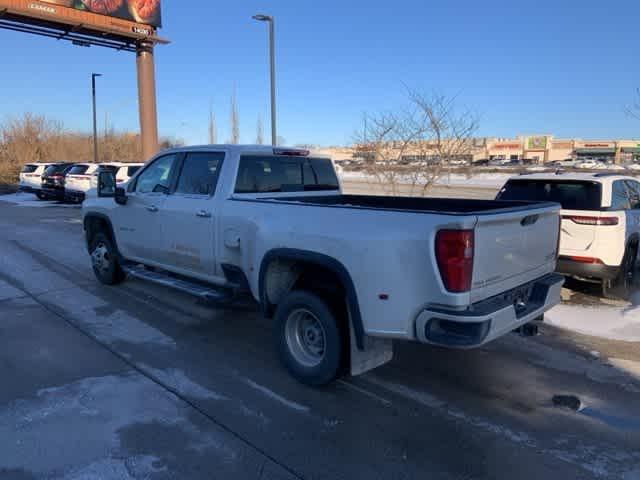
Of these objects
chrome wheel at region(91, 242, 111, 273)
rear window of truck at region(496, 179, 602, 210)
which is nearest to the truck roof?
chrome wheel at region(91, 242, 111, 273)

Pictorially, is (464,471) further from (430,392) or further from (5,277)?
(5,277)

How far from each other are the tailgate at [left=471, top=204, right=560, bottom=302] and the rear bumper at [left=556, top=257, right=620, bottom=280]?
2.38m

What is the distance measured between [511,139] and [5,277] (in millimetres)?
115553

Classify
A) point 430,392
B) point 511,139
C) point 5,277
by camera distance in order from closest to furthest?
point 430,392 → point 5,277 → point 511,139

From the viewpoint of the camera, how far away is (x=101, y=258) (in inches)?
287

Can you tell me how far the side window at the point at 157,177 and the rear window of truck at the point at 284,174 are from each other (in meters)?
1.17

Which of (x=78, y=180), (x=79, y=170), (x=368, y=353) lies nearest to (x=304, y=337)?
(x=368, y=353)

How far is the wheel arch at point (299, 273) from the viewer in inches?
142

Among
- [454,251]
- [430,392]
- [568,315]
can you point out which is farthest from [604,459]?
[568,315]

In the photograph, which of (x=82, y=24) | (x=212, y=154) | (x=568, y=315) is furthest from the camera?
(x=82, y=24)

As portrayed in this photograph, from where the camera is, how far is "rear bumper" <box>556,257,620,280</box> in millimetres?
6359

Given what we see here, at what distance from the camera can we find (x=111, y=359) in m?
4.65

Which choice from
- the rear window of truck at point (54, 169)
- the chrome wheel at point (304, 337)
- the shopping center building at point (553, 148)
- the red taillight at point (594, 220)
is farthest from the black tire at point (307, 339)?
the shopping center building at point (553, 148)

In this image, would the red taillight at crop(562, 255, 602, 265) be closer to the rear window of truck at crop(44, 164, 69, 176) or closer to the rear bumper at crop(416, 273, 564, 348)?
the rear bumper at crop(416, 273, 564, 348)
